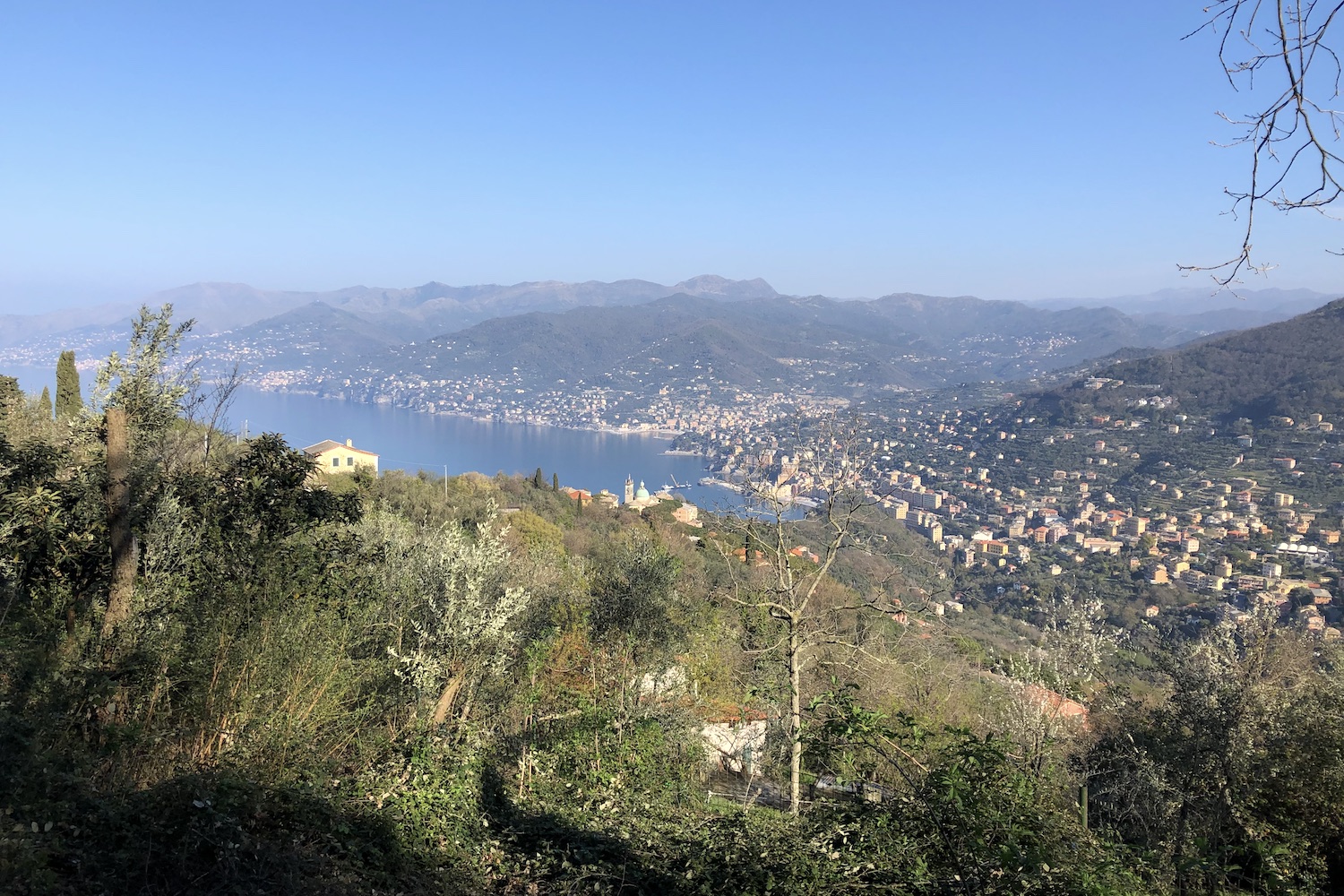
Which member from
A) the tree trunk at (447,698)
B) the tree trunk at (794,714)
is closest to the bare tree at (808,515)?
the tree trunk at (794,714)

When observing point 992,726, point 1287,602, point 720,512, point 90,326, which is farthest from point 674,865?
point 90,326

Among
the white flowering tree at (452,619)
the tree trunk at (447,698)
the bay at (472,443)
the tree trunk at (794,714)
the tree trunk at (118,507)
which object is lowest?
the bay at (472,443)

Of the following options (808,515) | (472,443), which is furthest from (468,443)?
(808,515)

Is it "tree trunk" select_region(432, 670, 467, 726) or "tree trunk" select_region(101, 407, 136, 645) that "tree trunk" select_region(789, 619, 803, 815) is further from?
"tree trunk" select_region(101, 407, 136, 645)

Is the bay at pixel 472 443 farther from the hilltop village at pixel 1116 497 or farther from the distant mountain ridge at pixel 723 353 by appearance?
the distant mountain ridge at pixel 723 353

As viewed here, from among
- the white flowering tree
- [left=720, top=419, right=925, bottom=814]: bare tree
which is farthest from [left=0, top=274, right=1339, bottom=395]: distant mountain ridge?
the white flowering tree

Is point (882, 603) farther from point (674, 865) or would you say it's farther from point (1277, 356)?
point (1277, 356)
